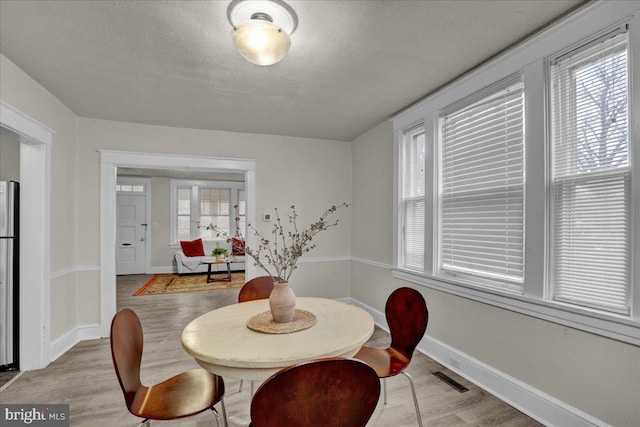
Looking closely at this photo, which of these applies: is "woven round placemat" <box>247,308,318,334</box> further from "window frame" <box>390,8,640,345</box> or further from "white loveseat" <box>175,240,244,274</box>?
"white loveseat" <box>175,240,244,274</box>

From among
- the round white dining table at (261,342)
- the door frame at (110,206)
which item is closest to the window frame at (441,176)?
the round white dining table at (261,342)

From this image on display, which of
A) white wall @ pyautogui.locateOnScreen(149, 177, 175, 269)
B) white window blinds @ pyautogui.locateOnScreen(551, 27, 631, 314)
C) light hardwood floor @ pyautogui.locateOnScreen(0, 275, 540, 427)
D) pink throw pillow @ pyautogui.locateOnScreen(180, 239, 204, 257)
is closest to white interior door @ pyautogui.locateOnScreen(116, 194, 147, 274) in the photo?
white wall @ pyautogui.locateOnScreen(149, 177, 175, 269)

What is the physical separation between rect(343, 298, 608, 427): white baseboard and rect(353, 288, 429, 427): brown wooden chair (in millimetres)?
796

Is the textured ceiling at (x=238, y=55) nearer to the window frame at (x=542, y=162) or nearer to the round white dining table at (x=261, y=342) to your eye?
the window frame at (x=542, y=162)

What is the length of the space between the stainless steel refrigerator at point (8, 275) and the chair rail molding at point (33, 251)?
0.19 ft

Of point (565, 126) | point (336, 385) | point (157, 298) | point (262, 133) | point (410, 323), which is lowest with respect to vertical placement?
point (157, 298)

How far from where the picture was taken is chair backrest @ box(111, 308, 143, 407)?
4.46ft

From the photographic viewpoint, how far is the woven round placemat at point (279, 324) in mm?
1613

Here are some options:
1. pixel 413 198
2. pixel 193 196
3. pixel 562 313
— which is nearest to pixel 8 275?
pixel 413 198

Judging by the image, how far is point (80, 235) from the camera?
11.6 feet

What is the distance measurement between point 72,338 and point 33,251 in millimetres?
1159

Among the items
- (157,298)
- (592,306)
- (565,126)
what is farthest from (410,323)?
(157,298)

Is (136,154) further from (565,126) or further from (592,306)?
(592,306)

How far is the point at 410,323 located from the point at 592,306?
1.00 metres
